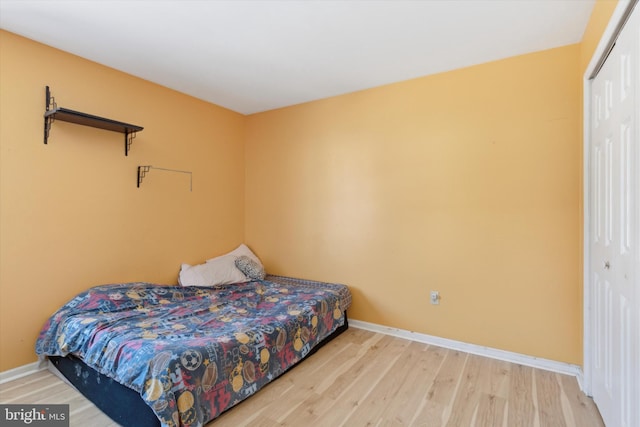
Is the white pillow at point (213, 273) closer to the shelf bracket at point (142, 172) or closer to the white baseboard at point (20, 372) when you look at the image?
the shelf bracket at point (142, 172)

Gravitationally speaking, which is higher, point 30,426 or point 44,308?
point 44,308

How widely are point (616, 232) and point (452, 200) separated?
127 cm

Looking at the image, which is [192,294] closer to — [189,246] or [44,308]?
[189,246]

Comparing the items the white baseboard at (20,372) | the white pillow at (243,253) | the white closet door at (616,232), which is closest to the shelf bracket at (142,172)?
the white pillow at (243,253)

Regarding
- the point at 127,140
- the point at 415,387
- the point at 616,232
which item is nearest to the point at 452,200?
the point at 616,232

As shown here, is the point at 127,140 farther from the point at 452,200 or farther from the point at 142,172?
the point at 452,200

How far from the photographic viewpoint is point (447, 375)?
89.6 inches

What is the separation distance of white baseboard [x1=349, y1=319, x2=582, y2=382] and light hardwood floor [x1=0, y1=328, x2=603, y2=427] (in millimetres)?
69

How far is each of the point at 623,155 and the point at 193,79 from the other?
10.3ft

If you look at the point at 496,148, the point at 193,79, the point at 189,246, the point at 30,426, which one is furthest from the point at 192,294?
the point at 496,148

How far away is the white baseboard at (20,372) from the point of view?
2.14 meters

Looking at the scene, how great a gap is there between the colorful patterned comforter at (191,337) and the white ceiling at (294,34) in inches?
74.5

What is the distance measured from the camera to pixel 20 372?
2211 mm

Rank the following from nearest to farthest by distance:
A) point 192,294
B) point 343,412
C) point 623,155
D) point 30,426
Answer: point 623,155
point 30,426
point 343,412
point 192,294
